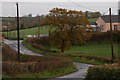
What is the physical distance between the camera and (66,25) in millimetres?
50562

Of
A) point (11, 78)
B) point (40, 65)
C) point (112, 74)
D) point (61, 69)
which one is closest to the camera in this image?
point (112, 74)

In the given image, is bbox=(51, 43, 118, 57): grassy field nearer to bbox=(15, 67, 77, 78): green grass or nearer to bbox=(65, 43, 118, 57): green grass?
bbox=(65, 43, 118, 57): green grass

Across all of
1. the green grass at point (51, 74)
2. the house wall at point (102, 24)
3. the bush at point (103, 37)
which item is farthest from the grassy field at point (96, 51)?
the green grass at point (51, 74)

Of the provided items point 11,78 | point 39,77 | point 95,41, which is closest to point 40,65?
point 39,77

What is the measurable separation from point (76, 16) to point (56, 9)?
392 cm

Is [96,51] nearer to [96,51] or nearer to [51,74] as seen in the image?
[96,51]

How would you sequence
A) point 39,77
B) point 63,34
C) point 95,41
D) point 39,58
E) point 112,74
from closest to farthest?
point 112,74, point 39,77, point 39,58, point 63,34, point 95,41

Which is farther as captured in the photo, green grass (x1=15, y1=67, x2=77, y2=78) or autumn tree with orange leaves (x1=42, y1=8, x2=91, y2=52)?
autumn tree with orange leaves (x1=42, y1=8, x2=91, y2=52)

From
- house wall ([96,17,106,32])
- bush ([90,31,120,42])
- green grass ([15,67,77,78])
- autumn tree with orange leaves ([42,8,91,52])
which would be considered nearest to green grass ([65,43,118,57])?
bush ([90,31,120,42])

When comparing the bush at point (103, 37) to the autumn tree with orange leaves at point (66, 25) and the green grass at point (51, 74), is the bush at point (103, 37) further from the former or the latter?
the green grass at point (51, 74)

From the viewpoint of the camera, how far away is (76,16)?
50.5m

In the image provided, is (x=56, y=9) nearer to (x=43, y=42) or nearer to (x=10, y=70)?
(x=43, y=42)

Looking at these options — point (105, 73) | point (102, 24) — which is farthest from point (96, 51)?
point (105, 73)

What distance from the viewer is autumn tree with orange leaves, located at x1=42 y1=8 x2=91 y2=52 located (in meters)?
49.8
